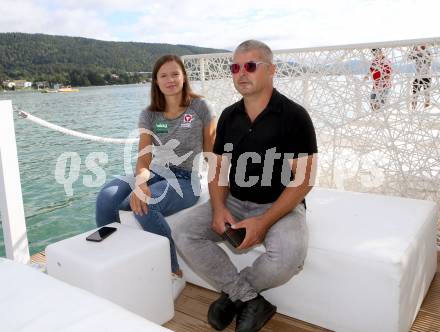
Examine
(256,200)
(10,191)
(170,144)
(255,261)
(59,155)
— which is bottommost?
(59,155)

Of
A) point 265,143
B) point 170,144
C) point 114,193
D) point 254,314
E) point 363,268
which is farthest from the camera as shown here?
point 170,144

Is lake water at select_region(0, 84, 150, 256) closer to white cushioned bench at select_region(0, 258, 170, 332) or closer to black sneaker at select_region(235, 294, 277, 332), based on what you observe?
black sneaker at select_region(235, 294, 277, 332)

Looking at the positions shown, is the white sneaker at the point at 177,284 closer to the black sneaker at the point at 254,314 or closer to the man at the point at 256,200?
the man at the point at 256,200

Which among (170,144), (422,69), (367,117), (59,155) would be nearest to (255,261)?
(170,144)

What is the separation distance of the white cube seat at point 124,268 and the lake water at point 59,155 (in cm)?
97

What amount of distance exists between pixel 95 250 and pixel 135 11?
53.7 feet

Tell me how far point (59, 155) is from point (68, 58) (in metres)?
5.11

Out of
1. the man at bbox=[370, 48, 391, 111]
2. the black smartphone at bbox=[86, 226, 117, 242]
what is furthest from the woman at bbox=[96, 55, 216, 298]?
the man at bbox=[370, 48, 391, 111]

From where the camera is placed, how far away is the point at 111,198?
7.87 feet

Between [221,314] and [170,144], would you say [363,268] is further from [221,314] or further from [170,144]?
[170,144]

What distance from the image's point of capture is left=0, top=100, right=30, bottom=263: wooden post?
8.38 ft

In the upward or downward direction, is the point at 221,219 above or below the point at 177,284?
above

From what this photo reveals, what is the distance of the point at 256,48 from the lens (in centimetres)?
194

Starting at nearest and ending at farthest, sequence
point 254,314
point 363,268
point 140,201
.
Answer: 1. point 363,268
2. point 254,314
3. point 140,201
